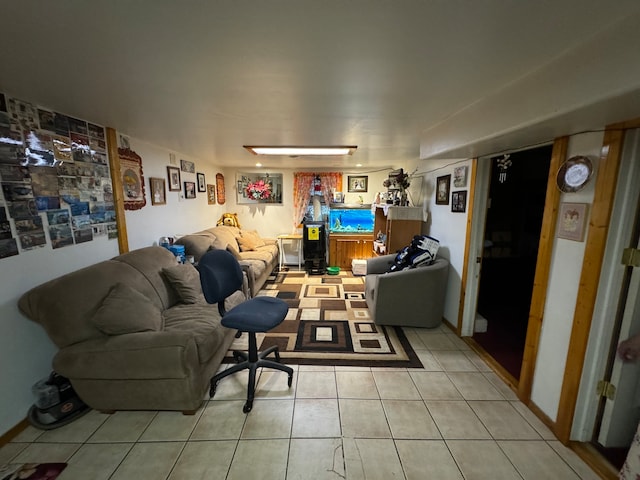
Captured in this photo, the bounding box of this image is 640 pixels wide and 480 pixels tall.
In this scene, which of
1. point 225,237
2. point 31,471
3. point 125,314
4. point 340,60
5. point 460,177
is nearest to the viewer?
point 340,60

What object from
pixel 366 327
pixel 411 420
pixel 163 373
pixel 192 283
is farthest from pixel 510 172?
pixel 163 373

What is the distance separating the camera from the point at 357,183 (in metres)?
5.48

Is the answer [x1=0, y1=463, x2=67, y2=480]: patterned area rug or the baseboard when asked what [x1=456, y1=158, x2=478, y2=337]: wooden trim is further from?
[x1=0, y1=463, x2=67, y2=480]: patterned area rug

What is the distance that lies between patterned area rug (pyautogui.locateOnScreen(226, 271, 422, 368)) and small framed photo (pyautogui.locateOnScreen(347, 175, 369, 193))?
2.28 meters

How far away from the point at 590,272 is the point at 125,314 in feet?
9.47

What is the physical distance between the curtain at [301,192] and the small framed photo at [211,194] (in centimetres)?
155

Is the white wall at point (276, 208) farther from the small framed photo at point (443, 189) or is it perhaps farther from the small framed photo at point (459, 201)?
the small framed photo at point (459, 201)

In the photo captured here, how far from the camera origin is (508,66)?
3.99ft

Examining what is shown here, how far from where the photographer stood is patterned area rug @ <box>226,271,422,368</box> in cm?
245

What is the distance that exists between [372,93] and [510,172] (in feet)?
11.3

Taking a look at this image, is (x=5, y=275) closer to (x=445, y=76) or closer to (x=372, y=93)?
(x=372, y=93)

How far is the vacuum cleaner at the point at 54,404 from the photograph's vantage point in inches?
66.6

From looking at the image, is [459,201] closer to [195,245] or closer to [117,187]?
[195,245]

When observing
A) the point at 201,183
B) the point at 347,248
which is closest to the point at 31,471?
the point at 201,183
